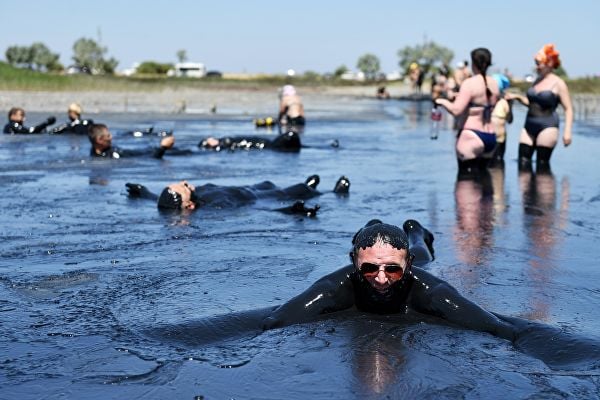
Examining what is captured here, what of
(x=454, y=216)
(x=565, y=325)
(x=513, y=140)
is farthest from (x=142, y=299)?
(x=513, y=140)

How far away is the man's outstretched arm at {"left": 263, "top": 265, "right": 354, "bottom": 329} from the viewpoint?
620cm

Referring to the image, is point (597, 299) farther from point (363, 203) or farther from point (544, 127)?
point (544, 127)

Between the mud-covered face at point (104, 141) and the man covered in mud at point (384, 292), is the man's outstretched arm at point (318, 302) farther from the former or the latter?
the mud-covered face at point (104, 141)

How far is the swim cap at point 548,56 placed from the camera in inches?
579

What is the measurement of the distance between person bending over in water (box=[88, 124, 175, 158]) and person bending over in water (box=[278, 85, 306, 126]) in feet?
28.8

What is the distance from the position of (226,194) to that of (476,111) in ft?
14.6

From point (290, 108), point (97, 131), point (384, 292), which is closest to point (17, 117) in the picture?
point (97, 131)

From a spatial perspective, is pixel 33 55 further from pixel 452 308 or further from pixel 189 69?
pixel 452 308

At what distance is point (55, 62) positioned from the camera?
125 m

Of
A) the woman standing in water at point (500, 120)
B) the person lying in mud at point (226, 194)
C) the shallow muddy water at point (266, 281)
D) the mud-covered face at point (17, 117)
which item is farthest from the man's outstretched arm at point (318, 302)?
the mud-covered face at point (17, 117)

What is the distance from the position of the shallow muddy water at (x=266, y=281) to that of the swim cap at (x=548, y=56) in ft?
5.64

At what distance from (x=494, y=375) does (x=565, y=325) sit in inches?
47.1

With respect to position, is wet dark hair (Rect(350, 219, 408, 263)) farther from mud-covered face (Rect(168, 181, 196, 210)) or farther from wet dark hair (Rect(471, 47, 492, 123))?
wet dark hair (Rect(471, 47, 492, 123))

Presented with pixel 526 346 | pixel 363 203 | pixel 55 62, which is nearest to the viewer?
pixel 526 346
